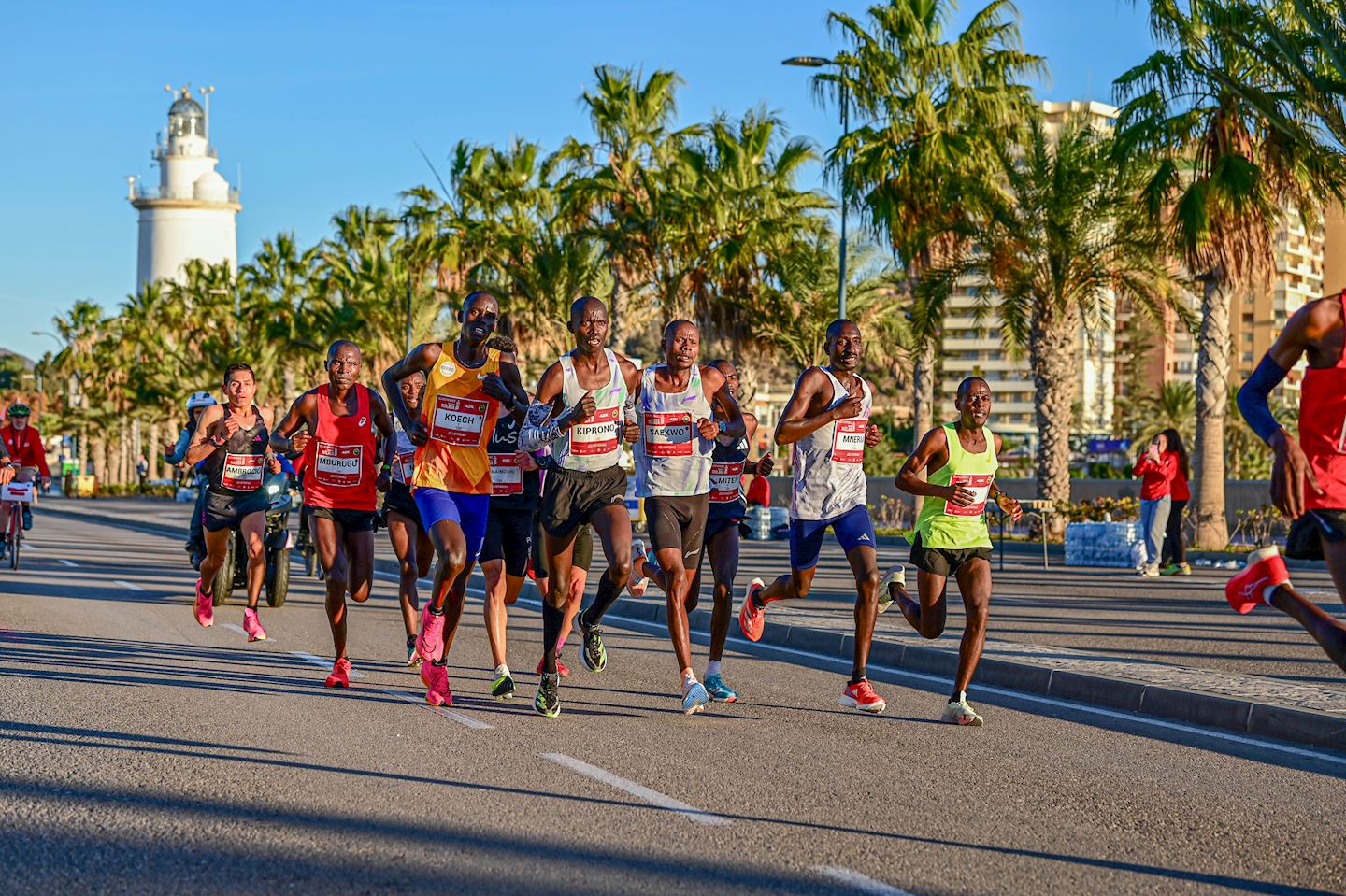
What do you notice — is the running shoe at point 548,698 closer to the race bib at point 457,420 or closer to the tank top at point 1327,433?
the race bib at point 457,420

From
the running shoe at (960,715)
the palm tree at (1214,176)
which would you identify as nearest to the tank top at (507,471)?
the running shoe at (960,715)

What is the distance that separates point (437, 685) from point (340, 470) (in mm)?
1642

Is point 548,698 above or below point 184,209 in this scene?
below

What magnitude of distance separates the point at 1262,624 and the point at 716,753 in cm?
887

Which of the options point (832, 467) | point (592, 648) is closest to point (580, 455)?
point (832, 467)

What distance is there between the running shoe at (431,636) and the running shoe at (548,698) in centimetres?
68

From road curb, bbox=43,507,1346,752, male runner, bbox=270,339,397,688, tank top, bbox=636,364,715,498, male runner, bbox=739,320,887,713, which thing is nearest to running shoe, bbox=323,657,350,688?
male runner, bbox=270,339,397,688

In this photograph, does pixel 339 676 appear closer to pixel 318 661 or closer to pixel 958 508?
pixel 318 661

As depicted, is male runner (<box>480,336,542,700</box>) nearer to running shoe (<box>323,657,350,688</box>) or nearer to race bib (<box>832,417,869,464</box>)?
running shoe (<box>323,657,350,688</box>)

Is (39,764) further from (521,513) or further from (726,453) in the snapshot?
(726,453)

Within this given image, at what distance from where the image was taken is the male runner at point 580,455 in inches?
342

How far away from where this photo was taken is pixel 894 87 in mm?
31406

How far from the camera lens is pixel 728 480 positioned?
10.1 meters

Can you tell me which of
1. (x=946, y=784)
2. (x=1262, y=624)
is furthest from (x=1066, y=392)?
(x=946, y=784)
